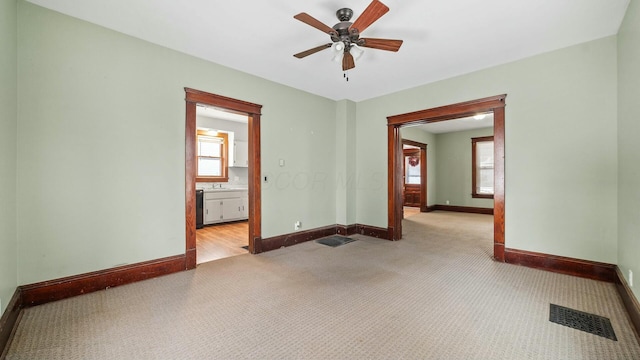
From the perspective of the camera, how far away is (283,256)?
12.5 feet

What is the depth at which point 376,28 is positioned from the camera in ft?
8.91

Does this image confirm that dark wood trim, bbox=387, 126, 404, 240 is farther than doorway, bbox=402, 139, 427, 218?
No

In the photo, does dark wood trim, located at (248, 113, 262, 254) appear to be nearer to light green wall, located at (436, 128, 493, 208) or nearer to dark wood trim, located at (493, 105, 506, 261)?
dark wood trim, located at (493, 105, 506, 261)

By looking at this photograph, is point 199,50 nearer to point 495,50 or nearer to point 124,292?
point 124,292

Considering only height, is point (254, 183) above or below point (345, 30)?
below

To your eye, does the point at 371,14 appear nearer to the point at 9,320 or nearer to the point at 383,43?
the point at 383,43

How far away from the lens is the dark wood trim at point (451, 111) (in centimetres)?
364

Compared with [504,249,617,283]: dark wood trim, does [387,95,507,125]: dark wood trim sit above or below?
above

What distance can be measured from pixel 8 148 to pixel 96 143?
2.02ft

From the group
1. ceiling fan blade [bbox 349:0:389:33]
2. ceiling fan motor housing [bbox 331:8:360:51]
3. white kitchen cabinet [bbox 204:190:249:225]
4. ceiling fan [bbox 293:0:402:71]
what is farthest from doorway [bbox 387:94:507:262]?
white kitchen cabinet [bbox 204:190:249:225]

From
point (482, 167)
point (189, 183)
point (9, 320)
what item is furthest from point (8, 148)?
point (482, 167)

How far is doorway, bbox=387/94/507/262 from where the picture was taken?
11.7ft

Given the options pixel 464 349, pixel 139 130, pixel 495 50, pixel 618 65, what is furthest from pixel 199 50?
pixel 618 65

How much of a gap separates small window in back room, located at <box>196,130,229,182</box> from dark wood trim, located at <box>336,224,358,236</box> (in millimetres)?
3661
